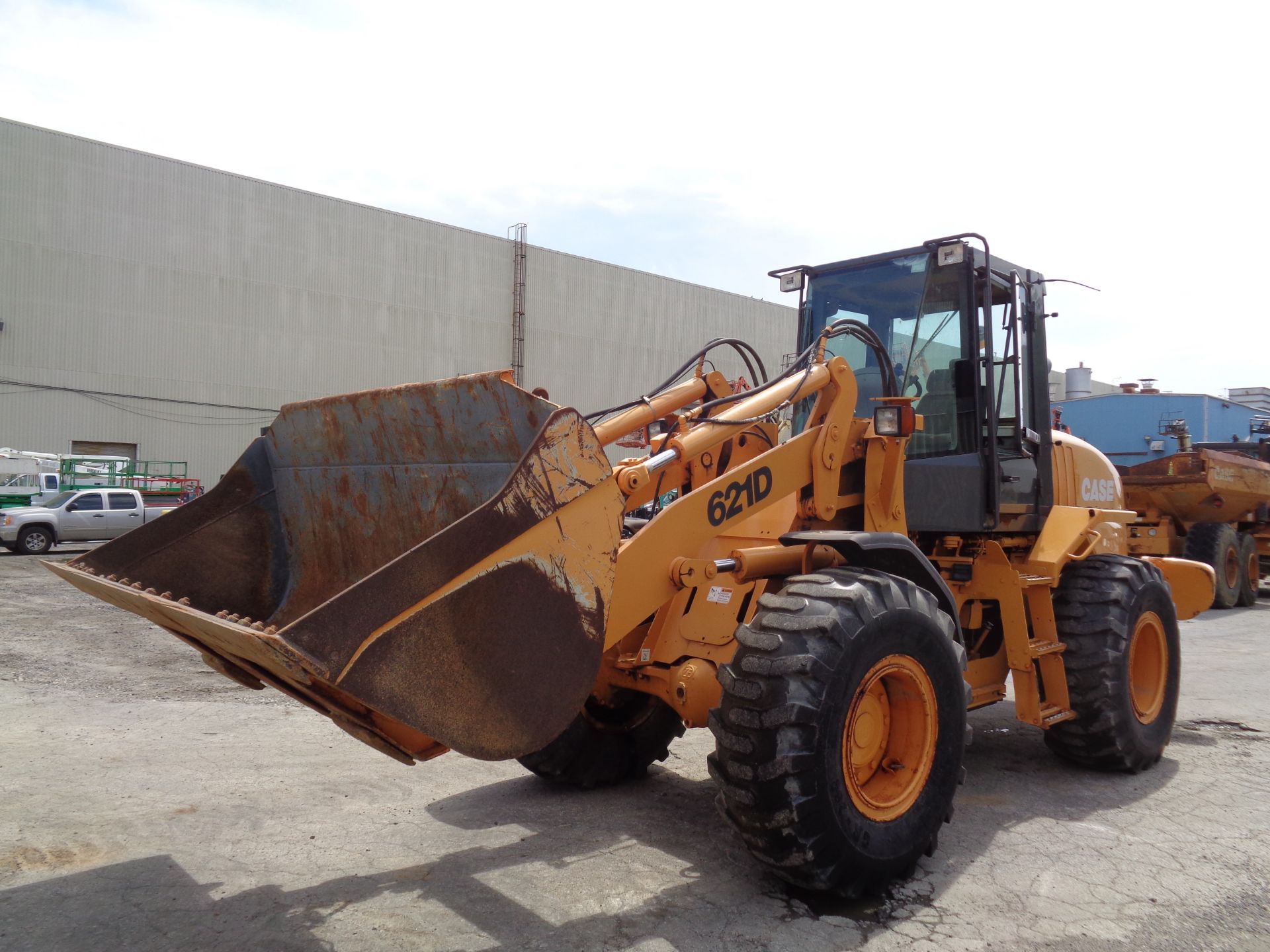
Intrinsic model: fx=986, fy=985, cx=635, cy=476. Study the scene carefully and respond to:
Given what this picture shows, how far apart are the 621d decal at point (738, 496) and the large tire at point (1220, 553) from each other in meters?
13.6

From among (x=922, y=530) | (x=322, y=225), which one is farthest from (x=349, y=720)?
(x=322, y=225)

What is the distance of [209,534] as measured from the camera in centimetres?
468

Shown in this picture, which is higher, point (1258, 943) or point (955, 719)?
point (955, 719)

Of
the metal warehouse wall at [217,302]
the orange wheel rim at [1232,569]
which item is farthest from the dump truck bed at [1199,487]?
the metal warehouse wall at [217,302]

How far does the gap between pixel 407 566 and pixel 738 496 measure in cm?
177

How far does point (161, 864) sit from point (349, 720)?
153 centimetres

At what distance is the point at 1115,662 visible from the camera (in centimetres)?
562

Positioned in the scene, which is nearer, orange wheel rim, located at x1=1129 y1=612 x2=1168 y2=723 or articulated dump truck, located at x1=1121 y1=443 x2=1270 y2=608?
orange wheel rim, located at x1=1129 y1=612 x2=1168 y2=723

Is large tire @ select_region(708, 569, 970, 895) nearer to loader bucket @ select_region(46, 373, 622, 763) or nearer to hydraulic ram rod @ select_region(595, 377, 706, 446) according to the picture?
loader bucket @ select_region(46, 373, 622, 763)

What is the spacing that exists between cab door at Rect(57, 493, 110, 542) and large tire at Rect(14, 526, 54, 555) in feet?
0.82

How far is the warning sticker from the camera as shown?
443 cm

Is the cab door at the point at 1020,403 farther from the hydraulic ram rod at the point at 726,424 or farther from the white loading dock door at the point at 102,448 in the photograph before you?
the white loading dock door at the point at 102,448

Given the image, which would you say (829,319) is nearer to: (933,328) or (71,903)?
(933,328)

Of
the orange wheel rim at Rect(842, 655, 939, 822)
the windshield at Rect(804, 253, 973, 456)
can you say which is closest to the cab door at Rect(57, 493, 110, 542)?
the windshield at Rect(804, 253, 973, 456)
